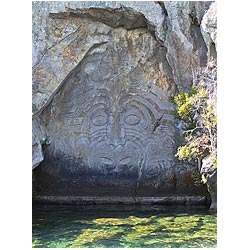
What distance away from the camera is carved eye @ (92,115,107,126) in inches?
560

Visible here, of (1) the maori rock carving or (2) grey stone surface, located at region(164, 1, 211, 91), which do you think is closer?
(2) grey stone surface, located at region(164, 1, 211, 91)

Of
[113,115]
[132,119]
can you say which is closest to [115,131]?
[113,115]

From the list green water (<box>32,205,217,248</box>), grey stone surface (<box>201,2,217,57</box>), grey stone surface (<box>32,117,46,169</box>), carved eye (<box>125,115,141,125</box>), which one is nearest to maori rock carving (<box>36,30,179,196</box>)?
carved eye (<box>125,115,141,125</box>)

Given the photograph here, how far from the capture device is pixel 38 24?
40.5 ft

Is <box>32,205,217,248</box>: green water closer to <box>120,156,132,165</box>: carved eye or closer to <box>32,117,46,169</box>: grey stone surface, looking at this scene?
<box>32,117,46,169</box>: grey stone surface

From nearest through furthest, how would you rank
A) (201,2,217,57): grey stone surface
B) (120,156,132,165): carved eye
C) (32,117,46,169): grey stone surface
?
1. (201,2,217,57): grey stone surface
2. (32,117,46,169): grey stone surface
3. (120,156,132,165): carved eye

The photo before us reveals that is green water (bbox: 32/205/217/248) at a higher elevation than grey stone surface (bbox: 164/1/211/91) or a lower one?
lower

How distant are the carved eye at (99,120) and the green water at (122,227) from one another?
239cm

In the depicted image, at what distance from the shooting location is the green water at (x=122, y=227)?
902 centimetres


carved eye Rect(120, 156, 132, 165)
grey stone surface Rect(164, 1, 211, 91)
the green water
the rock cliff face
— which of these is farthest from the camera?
carved eye Rect(120, 156, 132, 165)

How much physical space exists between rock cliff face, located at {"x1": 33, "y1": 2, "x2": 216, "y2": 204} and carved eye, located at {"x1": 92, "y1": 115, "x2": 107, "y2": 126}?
0.03 metres

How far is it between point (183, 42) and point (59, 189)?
15.7ft

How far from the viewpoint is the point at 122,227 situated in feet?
33.7

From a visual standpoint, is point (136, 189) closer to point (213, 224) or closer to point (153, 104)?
point (153, 104)
